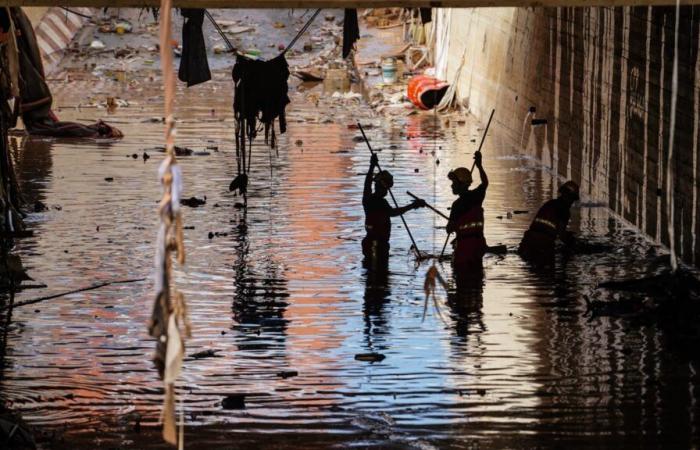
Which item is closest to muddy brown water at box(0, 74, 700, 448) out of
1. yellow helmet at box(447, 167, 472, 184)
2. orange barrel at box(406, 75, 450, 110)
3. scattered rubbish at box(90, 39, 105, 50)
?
yellow helmet at box(447, 167, 472, 184)

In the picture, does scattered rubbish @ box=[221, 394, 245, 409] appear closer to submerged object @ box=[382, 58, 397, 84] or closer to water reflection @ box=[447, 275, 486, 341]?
water reflection @ box=[447, 275, 486, 341]

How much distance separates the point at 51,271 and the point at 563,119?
29.5 feet

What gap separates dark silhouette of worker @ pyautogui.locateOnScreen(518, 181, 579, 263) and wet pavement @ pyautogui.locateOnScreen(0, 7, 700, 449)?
0.87 ft

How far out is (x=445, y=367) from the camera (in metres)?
10.7

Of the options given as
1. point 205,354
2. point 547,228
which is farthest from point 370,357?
point 547,228

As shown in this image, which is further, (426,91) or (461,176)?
(426,91)

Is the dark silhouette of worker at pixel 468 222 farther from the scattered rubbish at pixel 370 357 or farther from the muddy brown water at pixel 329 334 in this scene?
the scattered rubbish at pixel 370 357

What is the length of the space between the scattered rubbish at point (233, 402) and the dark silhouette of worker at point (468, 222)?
15.3ft

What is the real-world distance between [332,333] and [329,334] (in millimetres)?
34

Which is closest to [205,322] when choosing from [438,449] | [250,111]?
[438,449]

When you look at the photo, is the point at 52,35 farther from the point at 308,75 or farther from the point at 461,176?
the point at 461,176

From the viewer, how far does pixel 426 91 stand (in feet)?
99.3

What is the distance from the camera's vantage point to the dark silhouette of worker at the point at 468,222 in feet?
46.6

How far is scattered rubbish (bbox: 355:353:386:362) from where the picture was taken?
10992 mm
